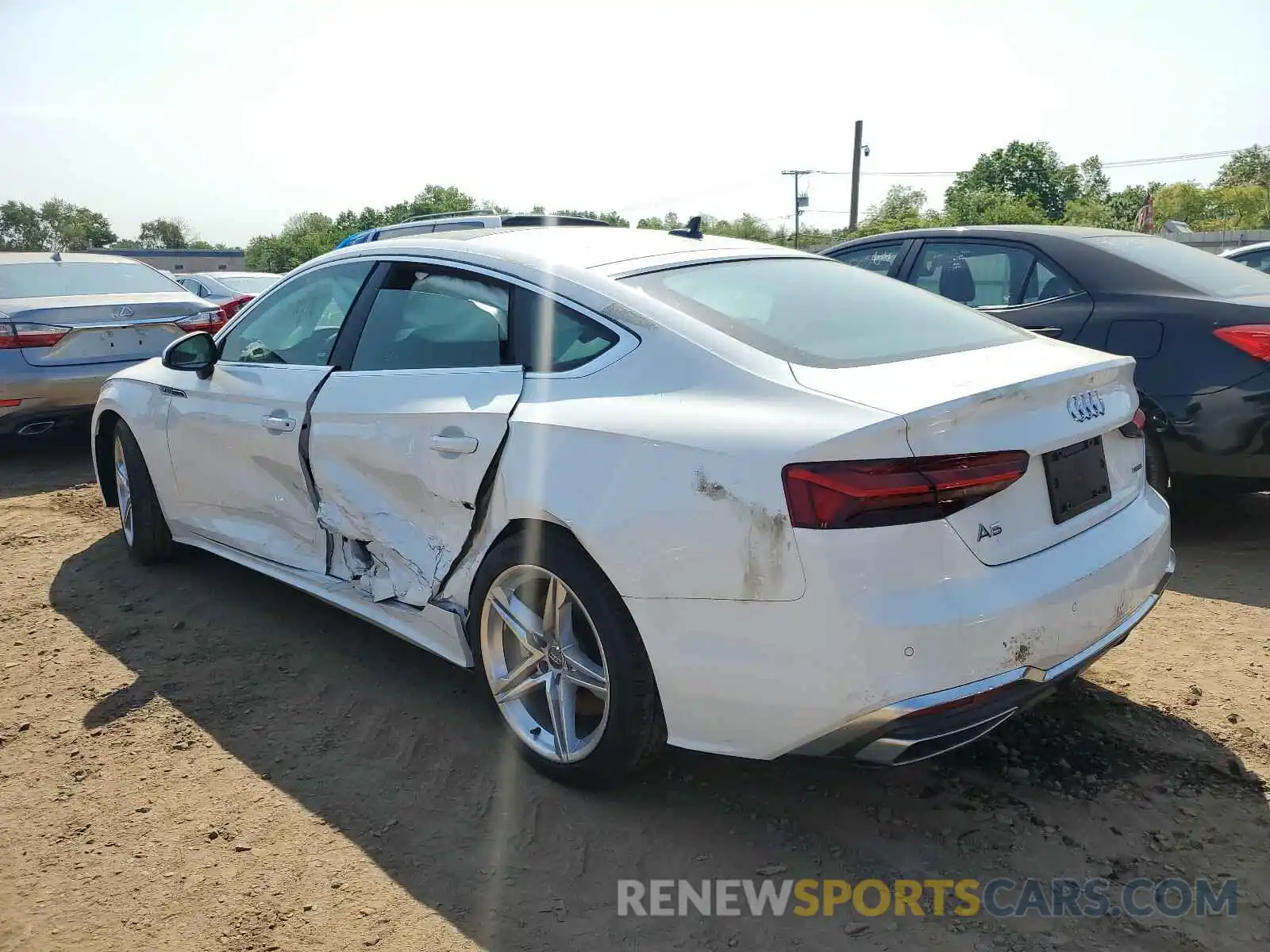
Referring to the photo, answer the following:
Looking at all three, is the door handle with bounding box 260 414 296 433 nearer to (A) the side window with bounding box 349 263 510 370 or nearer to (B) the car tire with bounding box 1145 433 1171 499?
(A) the side window with bounding box 349 263 510 370

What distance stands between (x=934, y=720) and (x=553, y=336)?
1.50m

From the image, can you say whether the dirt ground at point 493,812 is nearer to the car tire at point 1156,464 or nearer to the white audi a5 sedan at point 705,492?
the white audi a5 sedan at point 705,492

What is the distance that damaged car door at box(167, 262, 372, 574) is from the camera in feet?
12.0

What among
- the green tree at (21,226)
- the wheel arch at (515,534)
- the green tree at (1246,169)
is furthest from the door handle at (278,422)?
the green tree at (21,226)

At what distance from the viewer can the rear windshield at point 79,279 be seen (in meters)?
7.39

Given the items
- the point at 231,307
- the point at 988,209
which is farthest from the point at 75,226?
the point at 231,307

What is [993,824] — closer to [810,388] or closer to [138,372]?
[810,388]

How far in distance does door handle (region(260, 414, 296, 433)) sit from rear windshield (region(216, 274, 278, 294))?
11994 millimetres

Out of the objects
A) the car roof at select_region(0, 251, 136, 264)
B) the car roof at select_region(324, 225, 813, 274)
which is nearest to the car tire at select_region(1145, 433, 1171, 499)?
the car roof at select_region(324, 225, 813, 274)

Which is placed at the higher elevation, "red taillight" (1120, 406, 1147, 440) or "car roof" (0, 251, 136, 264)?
"car roof" (0, 251, 136, 264)

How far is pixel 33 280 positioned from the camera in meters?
7.49

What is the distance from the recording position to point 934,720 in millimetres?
2174

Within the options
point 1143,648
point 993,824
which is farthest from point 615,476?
point 1143,648

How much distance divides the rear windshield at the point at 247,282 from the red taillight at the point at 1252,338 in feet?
43.9
